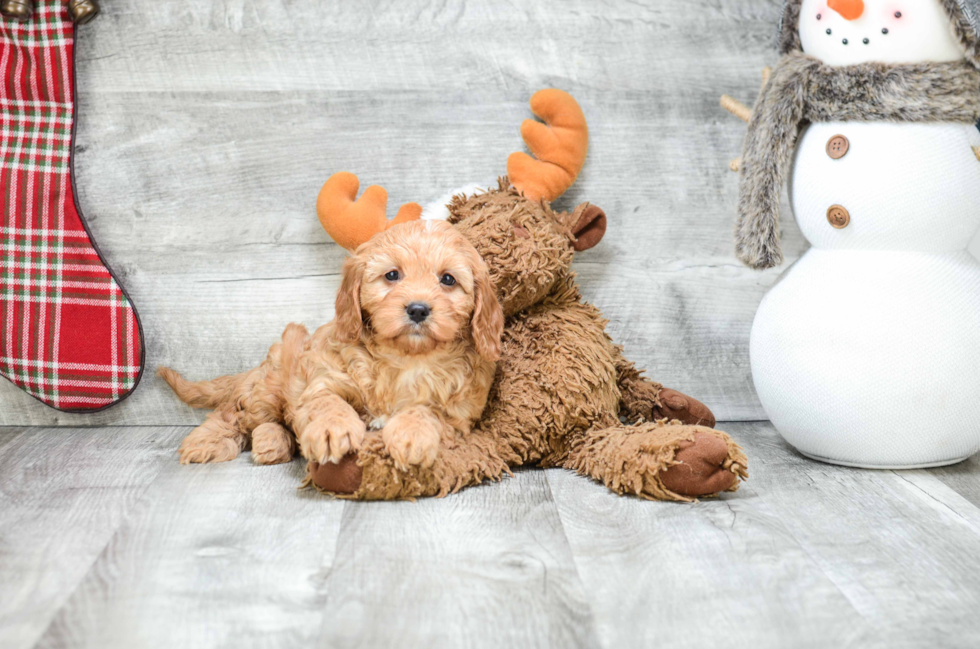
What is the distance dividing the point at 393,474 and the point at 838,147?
1.15 m

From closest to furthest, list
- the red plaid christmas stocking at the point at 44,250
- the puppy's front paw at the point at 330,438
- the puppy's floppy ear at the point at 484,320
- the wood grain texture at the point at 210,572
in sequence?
the wood grain texture at the point at 210,572, the puppy's front paw at the point at 330,438, the puppy's floppy ear at the point at 484,320, the red plaid christmas stocking at the point at 44,250

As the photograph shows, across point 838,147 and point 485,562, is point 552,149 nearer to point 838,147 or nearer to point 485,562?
point 838,147

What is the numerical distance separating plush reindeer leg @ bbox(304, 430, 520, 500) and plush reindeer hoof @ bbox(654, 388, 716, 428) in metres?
→ 0.50

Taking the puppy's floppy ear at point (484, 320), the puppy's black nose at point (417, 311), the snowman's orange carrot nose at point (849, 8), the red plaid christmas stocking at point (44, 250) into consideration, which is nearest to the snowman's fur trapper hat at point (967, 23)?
the snowman's orange carrot nose at point (849, 8)

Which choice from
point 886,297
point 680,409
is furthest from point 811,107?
point 680,409

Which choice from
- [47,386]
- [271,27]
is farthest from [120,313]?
[271,27]

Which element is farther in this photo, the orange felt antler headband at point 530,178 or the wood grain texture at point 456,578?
the orange felt antler headband at point 530,178

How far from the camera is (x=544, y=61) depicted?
2.17 metres

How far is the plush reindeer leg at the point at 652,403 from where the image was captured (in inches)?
79.4

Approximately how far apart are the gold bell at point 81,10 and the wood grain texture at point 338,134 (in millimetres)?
36

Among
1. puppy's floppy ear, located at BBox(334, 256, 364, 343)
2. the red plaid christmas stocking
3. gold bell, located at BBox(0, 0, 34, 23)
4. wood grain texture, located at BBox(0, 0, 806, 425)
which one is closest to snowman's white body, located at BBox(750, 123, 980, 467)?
wood grain texture, located at BBox(0, 0, 806, 425)

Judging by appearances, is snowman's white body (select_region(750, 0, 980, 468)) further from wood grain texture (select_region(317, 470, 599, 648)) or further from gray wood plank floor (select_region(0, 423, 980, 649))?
wood grain texture (select_region(317, 470, 599, 648))

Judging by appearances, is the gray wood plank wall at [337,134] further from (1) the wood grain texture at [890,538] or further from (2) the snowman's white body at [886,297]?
(1) the wood grain texture at [890,538]

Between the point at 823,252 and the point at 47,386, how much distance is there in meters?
1.91
